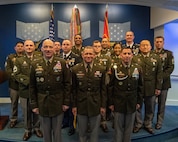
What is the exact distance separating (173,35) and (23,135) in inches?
166

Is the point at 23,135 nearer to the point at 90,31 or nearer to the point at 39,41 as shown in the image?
the point at 39,41

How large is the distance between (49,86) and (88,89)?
45 centimetres

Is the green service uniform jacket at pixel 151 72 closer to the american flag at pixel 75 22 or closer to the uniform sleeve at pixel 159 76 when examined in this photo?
the uniform sleeve at pixel 159 76

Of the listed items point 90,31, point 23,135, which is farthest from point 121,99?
point 90,31

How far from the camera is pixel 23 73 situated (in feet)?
12.0

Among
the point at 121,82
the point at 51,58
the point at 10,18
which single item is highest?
the point at 10,18

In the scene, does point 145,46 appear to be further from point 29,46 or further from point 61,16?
point 61,16

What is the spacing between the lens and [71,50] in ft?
12.7

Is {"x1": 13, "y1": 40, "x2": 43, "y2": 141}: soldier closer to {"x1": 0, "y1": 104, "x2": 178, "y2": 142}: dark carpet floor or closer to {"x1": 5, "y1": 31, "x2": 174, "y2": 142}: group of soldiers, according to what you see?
{"x1": 5, "y1": 31, "x2": 174, "y2": 142}: group of soldiers

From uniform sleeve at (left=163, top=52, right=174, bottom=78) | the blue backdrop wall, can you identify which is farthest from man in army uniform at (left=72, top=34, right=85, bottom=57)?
the blue backdrop wall

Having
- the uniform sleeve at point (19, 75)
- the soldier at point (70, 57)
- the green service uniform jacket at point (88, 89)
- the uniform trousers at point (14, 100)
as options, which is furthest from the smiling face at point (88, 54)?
the uniform trousers at point (14, 100)

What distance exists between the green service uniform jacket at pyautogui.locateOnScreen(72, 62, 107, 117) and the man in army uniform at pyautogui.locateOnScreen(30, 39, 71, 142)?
0.39ft

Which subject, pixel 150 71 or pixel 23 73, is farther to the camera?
pixel 150 71

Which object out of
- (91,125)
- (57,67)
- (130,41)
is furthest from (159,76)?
(57,67)
